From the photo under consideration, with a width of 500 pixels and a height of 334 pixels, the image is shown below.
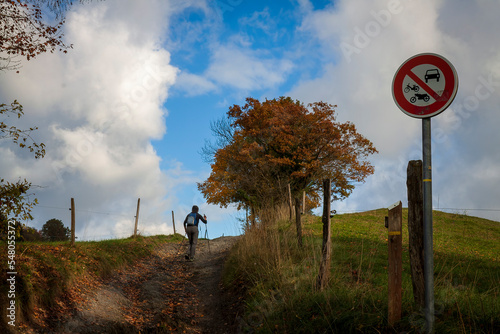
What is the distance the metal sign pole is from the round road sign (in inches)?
7.9

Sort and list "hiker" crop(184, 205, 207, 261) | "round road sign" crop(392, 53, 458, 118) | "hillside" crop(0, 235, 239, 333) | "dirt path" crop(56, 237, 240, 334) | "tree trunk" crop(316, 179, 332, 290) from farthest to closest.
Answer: "hiker" crop(184, 205, 207, 261)
"dirt path" crop(56, 237, 240, 334)
"hillside" crop(0, 235, 239, 333)
"tree trunk" crop(316, 179, 332, 290)
"round road sign" crop(392, 53, 458, 118)

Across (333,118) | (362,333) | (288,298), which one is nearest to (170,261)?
(288,298)

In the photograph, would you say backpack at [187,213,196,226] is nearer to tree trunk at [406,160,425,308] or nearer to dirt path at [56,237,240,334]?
dirt path at [56,237,240,334]

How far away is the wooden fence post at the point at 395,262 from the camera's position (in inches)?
195

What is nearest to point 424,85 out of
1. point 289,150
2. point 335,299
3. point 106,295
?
point 335,299

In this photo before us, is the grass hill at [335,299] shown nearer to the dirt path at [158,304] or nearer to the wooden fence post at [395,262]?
the wooden fence post at [395,262]

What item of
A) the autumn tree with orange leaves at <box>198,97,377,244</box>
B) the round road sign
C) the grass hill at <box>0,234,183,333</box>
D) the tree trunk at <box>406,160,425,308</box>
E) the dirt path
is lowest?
the dirt path

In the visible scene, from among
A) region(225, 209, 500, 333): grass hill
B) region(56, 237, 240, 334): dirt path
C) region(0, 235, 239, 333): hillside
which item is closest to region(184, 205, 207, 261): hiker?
region(56, 237, 240, 334): dirt path

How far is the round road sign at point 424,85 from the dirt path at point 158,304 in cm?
527

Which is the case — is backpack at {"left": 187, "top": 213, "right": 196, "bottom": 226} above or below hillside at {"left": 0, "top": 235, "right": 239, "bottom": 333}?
above

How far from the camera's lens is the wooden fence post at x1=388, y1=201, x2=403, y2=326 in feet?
16.3

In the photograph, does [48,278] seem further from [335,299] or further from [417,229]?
[417,229]

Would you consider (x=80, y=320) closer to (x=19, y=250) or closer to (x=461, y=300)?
(x=19, y=250)

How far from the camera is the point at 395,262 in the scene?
5.04 meters
